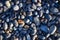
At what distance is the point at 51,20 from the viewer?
2.57 m

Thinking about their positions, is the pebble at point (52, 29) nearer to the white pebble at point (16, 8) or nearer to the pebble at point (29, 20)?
the pebble at point (29, 20)

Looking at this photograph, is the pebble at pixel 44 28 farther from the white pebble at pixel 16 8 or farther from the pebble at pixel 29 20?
the white pebble at pixel 16 8

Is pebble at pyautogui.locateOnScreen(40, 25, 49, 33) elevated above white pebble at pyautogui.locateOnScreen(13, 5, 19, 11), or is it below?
below

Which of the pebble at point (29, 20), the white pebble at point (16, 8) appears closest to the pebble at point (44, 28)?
the pebble at point (29, 20)

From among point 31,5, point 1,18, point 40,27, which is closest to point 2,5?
point 1,18

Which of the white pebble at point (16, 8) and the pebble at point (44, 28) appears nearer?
the pebble at point (44, 28)

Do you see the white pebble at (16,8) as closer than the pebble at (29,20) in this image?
No

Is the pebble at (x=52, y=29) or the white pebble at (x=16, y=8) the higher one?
the white pebble at (x=16, y=8)

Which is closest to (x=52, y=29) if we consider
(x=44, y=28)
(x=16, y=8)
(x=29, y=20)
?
(x=44, y=28)

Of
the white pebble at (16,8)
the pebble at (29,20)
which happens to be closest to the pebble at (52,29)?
the pebble at (29,20)

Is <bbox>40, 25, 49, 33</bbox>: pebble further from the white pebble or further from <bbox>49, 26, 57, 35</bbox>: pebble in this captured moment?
the white pebble

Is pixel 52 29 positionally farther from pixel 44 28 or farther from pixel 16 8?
pixel 16 8

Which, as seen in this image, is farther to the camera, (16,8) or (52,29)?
(16,8)

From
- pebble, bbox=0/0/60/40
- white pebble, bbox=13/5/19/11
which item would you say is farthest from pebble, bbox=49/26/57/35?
white pebble, bbox=13/5/19/11
